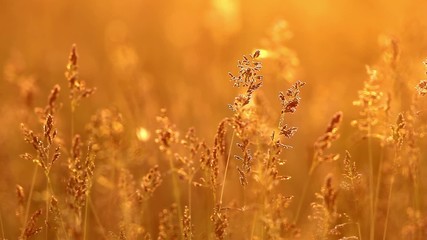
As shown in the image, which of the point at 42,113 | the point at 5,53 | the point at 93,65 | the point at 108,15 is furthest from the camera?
the point at 108,15

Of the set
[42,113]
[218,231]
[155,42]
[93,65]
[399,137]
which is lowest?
[218,231]

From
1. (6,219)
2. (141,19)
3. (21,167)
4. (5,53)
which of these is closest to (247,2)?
(141,19)

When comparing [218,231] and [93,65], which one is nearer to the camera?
[218,231]

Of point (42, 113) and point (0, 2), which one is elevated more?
point (0, 2)

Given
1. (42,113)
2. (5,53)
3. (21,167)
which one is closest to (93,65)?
(5,53)

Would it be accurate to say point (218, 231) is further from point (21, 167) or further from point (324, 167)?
point (21, 167)

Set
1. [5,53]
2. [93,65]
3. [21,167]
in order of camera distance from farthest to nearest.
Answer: [5,53]
[93,65]
[21,167]
